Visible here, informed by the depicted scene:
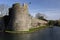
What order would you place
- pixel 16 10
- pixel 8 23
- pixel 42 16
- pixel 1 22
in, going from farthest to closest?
pixel 42 16
pixel 1 22
pixel 8 23
pixel 16 10

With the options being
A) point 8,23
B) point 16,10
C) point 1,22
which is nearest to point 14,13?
point 16,10

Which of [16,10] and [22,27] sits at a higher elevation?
[16,10]

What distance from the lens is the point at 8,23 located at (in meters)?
56.3

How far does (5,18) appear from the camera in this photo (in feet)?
197

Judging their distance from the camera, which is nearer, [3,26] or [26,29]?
[26,29]

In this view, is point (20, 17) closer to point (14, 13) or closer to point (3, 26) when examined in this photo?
point (14, 13)

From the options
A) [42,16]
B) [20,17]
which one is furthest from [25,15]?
[42,16]

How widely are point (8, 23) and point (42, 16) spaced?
230 feet

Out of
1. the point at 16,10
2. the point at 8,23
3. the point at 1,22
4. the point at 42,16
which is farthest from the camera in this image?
the point at 42,16

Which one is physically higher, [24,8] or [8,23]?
[24,8]

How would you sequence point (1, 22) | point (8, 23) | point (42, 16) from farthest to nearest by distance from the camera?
point (42, 16) → point (1, 22) → point (8, 23)

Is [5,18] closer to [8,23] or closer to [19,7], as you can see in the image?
[8,23]

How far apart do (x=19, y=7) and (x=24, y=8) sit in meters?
1.33

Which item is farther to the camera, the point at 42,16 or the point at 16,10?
the point at 42,16
